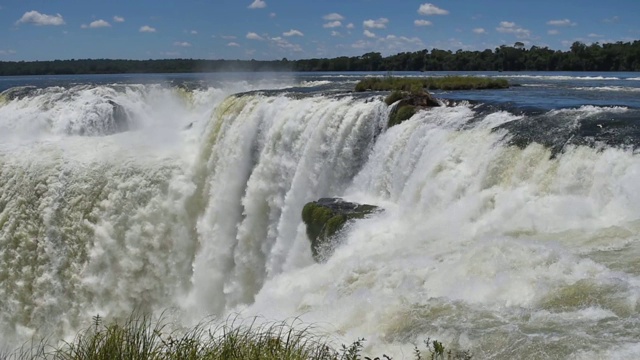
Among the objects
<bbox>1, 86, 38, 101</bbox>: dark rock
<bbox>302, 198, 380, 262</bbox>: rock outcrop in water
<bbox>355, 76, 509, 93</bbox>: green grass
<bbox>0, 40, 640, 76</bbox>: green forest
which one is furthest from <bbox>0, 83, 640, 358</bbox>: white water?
<bbox>0, 40, 640, 76</bbox>: green forest

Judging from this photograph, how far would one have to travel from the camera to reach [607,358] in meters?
4.62

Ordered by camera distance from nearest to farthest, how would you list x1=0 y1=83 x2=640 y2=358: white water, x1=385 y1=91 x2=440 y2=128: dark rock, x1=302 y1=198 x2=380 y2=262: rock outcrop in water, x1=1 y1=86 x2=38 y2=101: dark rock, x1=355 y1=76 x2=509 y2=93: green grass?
x1=0 y1=83 x2=640 y2=358: white water < x1=302 y1=198 x2=380 y2=262: rock outcrop in water < x1=385 y1=91 x2=440 y2=128: dark rock < x1=355 y1=76 x2=509 y2=93: green grass < x1=1 y1=86 x2=38 y2=101: dark rock

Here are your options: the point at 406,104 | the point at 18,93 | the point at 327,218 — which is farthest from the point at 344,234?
the point at 18,93

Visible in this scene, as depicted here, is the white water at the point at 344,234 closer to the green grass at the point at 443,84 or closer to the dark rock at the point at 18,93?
the dark rock at the point at 18,93

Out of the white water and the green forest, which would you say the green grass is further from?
the green forest

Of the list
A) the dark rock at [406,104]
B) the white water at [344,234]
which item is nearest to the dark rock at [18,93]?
the white water at [344,234]

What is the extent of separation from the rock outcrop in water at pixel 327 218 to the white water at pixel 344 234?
1.02 feet

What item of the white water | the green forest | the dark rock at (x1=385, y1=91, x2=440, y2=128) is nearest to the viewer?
the white water

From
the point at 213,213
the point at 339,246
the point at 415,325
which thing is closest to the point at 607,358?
the point at 415,325

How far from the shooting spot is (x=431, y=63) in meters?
61.8

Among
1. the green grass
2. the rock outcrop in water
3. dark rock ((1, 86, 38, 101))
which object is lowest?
the rock outcrop in water

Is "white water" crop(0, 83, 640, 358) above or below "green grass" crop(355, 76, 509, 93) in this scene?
below

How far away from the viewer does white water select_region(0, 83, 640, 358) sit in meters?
5.87

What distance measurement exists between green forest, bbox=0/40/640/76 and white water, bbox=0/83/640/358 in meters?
35.1
